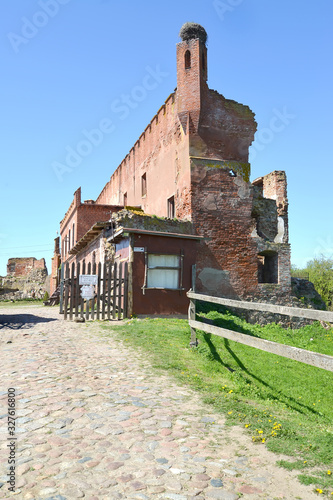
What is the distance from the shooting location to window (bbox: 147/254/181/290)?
14508mm

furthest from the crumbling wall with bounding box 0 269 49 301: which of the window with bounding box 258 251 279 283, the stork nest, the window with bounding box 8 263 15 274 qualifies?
the stork nest

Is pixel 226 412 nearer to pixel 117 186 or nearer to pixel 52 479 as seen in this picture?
pixel 52 479

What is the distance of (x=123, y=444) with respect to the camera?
3.92m

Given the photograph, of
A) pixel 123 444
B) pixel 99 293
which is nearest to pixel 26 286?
pixel 99 293

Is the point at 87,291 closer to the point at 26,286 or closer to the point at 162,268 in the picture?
the point at 162,268

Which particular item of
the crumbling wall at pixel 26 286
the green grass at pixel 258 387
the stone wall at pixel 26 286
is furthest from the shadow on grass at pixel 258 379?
the crumbling wall at pixel 26 286

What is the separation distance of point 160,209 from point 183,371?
16.1 meters

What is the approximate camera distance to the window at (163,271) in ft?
47.6

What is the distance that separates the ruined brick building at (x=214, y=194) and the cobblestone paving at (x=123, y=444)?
39.1 ft

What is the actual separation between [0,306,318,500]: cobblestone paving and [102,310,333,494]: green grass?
24cm

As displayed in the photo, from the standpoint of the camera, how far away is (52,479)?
323 cm

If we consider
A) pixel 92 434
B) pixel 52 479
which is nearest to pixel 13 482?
pixel 52 479

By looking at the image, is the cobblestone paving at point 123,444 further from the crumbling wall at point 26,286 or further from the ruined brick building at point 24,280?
the crumbling wall at point 26,286

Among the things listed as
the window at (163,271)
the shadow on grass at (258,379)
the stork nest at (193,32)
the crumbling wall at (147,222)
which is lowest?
the shadow on grass at (258,379)
